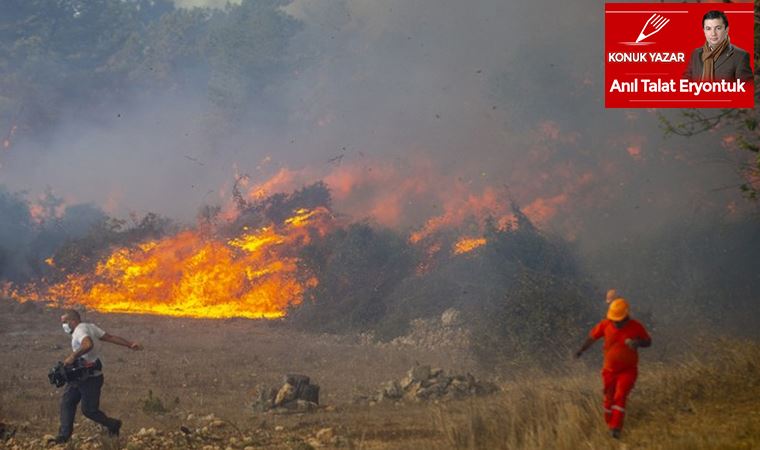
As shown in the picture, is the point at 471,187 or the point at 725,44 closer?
the point at 725,44

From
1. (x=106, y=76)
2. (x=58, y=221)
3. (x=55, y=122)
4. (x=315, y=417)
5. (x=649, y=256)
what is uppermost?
(x=106, y=76)

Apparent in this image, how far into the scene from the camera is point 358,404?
1552cm

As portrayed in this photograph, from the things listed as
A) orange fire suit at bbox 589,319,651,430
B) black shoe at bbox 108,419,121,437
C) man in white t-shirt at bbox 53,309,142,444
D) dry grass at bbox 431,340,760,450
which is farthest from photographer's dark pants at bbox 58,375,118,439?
orange fire suit at bbox 589,319,651,430

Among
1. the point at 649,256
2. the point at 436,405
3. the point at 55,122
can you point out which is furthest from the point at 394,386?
the point at 55,122

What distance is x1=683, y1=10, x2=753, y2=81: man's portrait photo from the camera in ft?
38.5

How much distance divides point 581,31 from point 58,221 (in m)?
28.3

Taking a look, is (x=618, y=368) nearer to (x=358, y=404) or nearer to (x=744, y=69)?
(x=744, y=69)

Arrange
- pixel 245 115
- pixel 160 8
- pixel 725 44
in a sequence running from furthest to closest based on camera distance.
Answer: pixel 160 8 → pixel 245 115 → pixel 725 44

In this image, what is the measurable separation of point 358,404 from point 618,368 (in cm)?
697

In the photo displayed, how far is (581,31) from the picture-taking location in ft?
131

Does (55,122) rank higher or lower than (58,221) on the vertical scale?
higher

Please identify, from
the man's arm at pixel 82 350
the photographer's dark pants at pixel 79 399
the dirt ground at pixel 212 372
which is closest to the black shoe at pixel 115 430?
the photographer's dark pants at pixel 79 399

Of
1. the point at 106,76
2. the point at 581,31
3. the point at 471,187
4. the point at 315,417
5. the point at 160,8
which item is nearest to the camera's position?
the point at 315,417

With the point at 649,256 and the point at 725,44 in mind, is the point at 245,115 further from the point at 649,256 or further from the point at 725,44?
the point at 725,44
